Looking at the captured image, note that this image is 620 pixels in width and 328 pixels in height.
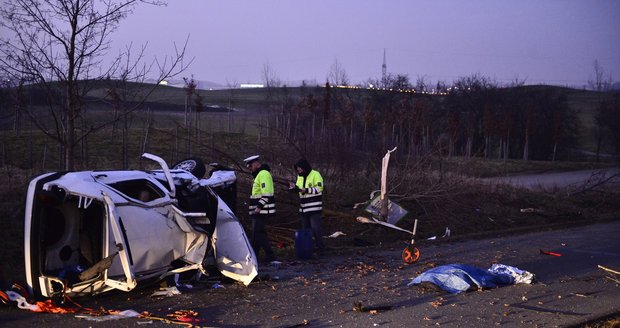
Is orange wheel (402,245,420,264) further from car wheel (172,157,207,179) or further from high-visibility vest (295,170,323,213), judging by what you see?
car wheel (172,157,207,179)

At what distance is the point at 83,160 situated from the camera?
55.4 ft

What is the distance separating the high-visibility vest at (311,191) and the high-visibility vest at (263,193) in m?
1.22

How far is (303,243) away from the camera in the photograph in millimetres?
13164

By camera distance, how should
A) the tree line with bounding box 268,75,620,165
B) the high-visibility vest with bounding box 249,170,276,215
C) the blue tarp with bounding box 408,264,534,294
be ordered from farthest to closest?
the tree line with bounding box 268,75,620,165 → the high-visibility vest with bounding box 249,170,276,215 → the blue tarp with bounding box 408,264,534,294

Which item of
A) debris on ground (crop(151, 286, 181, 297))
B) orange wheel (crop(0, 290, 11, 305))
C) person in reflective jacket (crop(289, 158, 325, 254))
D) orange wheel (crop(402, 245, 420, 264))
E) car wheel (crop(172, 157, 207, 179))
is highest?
car wheel (crop(172, 157, 207, 179))

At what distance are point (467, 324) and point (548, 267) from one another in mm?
4841

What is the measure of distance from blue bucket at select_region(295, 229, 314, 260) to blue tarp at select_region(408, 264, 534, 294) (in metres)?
2.84

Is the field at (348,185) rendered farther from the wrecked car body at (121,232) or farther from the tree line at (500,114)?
the tree line at (500,114)

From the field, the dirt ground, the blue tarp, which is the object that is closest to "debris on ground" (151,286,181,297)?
the dirt ground

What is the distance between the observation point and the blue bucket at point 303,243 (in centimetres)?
1314

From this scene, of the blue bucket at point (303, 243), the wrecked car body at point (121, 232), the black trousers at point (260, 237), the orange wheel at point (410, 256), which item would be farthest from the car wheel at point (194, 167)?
the orange wheel at point (410, 256)

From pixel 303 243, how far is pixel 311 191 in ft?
4.57

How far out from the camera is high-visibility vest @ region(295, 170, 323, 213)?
46.7 ft

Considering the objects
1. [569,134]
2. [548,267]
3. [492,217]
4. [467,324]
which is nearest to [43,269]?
[467,324]
